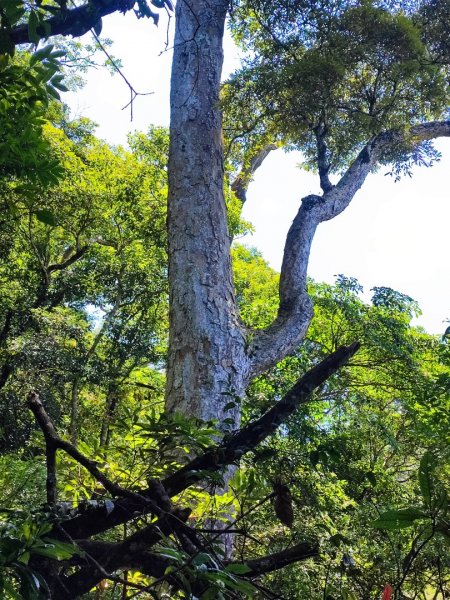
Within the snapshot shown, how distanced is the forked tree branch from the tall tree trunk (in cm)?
35

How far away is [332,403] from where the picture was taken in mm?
7844

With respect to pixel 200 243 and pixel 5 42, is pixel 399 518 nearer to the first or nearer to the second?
pixel 5 42

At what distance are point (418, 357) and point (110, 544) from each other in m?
6.25

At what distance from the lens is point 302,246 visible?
4281 millimetres

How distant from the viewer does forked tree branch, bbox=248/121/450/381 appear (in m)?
3.75

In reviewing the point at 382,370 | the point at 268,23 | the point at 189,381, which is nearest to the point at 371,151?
the point at 268,23

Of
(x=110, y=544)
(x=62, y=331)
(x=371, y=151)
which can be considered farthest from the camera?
(x=62, y=331)

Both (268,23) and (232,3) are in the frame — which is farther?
(268,23)

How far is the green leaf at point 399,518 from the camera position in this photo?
74 centimetres

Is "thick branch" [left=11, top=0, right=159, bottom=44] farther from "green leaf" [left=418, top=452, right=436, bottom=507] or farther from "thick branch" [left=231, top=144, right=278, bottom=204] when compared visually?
"thick branch" [left=231, top=144, right=278, bottom=204]

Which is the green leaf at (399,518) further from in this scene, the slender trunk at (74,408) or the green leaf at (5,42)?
the slender trunk at (74,408)

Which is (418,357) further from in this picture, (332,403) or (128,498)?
(128,498)

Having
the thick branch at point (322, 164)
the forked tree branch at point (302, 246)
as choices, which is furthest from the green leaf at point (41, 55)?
the thick branch at point (322, 164)

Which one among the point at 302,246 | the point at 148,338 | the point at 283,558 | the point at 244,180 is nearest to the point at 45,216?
the point at 283,558
